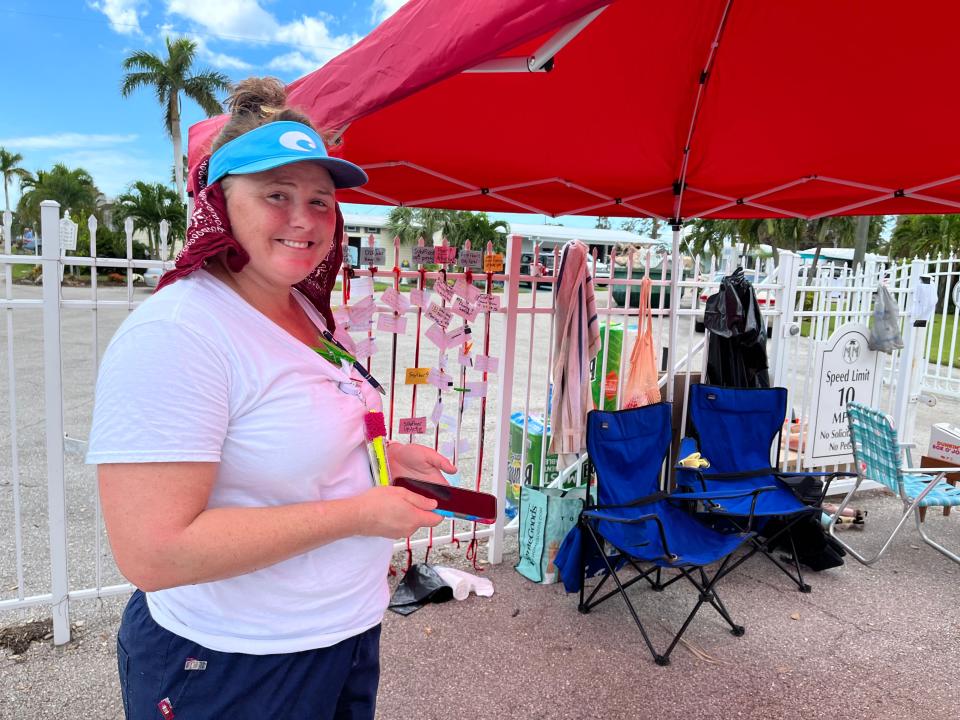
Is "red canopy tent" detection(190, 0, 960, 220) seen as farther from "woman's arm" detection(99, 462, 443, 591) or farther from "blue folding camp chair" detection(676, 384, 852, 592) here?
"blue folding camp chair" detection(676, 384, 852, 592)

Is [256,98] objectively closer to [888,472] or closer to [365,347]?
[365,347]

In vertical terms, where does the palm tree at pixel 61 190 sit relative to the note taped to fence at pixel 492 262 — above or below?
above

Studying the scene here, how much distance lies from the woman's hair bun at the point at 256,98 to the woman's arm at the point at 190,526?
635 mm

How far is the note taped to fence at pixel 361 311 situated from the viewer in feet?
10.8

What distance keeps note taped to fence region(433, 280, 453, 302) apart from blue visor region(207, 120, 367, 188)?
231cm

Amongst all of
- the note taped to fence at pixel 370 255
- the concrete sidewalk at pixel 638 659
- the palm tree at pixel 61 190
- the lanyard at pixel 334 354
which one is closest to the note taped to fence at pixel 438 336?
the note taped to fence at pixel 370 255

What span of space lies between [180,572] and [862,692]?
304 cm

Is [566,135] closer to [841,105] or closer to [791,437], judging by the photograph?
[841,105]

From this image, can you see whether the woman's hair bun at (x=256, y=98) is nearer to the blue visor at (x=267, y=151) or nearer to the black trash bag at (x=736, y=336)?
the blue visor at (x=267, y=151)

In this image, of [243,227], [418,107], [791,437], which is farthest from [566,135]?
[791,437]

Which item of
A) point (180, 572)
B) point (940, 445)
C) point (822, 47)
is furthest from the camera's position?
point (940, 445)

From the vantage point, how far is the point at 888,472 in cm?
394

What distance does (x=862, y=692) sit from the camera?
2.75 m

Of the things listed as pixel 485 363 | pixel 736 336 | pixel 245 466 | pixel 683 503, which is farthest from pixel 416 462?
pixel 736 336
